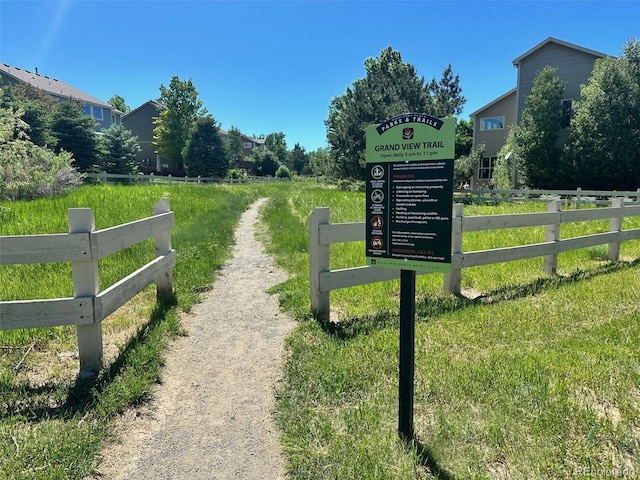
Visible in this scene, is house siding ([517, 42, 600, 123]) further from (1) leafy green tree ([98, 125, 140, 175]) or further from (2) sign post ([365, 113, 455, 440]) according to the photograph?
(1) leafy green tree ([98, 125, 140, 175])

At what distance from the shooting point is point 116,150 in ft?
125

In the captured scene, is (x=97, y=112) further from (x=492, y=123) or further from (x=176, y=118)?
(x=492, y=123)

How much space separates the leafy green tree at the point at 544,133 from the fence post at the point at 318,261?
2745cm

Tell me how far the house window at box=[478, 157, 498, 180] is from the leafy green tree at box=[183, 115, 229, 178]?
2828cm

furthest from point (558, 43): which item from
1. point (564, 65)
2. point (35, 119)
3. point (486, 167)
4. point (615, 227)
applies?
point (35, 119)

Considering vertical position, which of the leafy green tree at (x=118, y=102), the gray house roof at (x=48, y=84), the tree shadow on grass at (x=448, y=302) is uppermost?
the leafy green tree at (x=118, y=102)

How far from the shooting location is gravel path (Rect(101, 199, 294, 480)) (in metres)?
2.67

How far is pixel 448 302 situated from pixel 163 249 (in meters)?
3.98

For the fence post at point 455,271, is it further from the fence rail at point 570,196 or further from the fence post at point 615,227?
the fence rail at point 570,196

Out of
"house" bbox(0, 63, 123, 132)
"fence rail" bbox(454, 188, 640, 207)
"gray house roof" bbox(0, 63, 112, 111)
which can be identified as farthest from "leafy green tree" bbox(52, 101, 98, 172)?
"fence rail" bbox(454, 188, 640, 207)

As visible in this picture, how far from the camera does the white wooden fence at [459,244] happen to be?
4902 millimetres

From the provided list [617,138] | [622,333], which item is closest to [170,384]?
[622,333]

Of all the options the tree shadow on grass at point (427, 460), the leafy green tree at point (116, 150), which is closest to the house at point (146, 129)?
the leafy green tree at point (116, 150)

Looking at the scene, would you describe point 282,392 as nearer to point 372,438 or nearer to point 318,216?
point 372,438
